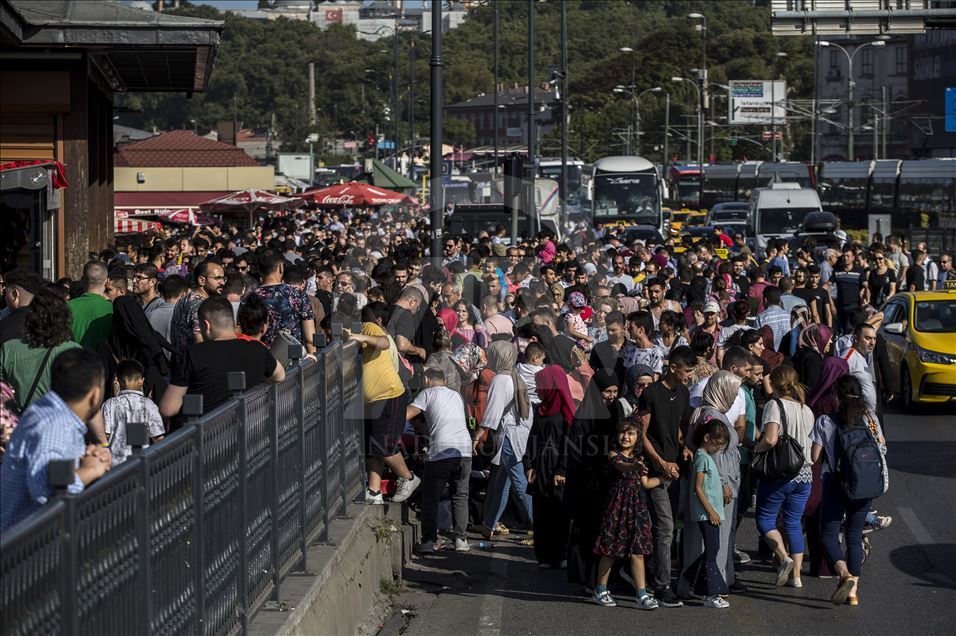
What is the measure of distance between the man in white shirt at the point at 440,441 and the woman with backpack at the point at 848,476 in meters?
2.59

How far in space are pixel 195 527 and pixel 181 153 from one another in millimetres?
64657

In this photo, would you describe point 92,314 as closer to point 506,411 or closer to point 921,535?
point 506,411

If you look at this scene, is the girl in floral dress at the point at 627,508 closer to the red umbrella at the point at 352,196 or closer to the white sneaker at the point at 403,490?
the white sneaker at the point at 403,490

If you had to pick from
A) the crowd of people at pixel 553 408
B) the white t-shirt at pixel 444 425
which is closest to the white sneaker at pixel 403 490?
the crowd of people at pixel 553 408

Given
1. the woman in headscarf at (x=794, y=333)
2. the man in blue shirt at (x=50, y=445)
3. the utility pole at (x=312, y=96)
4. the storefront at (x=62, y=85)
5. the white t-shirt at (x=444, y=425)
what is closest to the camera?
the man in blue shirt at (x=50, y=445)

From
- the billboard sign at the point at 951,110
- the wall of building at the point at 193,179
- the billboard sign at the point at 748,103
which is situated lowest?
the wall of building at the point at 193,179

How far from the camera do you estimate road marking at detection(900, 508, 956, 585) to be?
32.2 feet

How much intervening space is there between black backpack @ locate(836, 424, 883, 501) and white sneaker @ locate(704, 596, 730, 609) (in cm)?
102

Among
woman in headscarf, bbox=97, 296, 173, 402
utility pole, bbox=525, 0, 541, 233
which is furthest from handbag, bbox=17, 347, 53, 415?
utility pole, bbox=525, 0, 541, 233

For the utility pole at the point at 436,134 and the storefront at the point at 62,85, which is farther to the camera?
the utility pole at the point at 436,134

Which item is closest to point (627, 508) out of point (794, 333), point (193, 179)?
point (794, 333)

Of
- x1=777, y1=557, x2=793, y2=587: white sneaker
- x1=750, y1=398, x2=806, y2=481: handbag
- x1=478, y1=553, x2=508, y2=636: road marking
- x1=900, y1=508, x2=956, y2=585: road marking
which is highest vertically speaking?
x1=750, y1=398, x2=806, y2=481: handbag

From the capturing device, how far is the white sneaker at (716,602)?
9.23m

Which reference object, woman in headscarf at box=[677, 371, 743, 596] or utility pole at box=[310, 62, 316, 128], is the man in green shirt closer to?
woman in headscarf at box=[677, 371, 743, 596]
